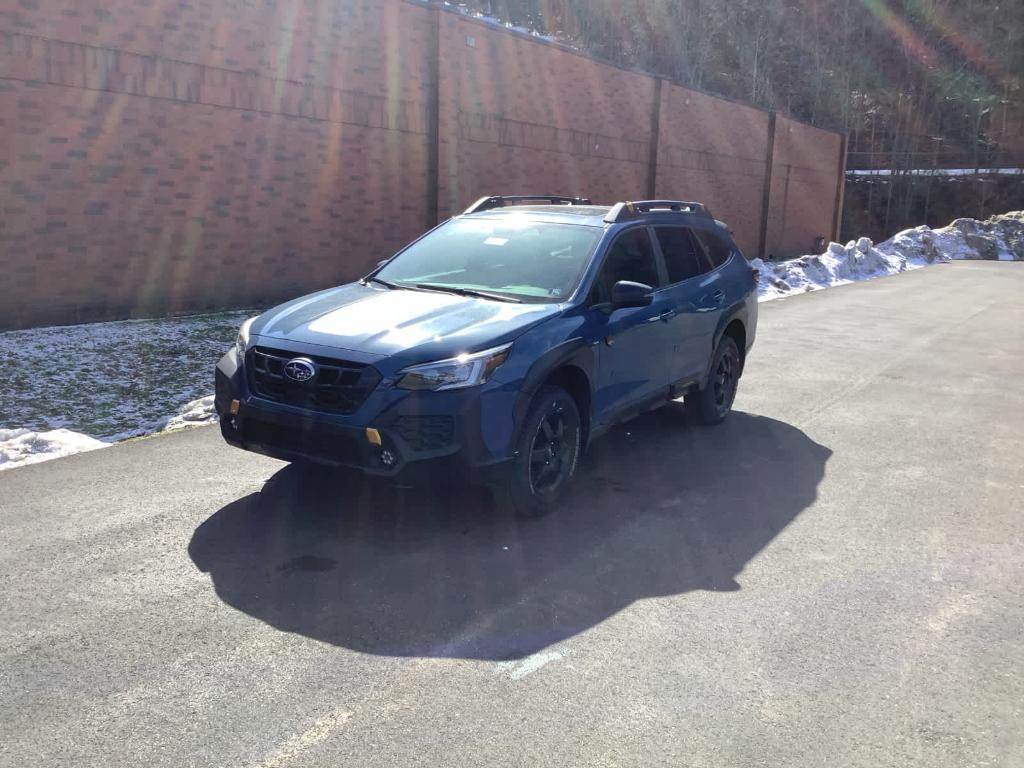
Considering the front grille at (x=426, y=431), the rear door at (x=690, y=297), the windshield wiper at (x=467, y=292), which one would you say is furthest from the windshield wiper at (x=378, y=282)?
the rear door at (x=690, y=297)

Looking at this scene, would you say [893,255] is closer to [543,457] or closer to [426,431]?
[543,457]

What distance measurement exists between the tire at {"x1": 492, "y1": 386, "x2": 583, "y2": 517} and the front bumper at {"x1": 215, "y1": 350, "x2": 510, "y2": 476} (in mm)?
208

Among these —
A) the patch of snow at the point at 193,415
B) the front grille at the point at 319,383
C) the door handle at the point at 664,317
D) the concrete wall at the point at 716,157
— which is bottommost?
the patch of snow at the point at 193,415

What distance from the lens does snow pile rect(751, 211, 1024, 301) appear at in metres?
21.7

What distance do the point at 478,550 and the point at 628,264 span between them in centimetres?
250

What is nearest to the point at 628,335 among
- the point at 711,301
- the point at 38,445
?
the point at 711,301

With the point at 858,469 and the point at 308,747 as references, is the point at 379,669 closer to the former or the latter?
the point at 308,747

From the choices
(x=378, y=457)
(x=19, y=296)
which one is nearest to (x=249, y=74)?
(x=19, y=296)

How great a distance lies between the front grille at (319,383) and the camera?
4883mm

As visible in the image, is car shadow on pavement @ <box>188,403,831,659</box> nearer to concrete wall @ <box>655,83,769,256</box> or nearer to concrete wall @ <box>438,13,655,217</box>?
concrete wall @ <box>438,13,655,217</box>

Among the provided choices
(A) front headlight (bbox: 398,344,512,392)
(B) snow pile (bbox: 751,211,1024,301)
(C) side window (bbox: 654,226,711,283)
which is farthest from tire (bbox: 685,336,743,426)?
(B) snow pile (bbox: 751,211,1024,301)

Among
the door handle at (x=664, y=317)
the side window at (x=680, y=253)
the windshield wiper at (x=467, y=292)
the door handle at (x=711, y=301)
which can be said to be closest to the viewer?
the windshield wiper at (x=467, y=292)

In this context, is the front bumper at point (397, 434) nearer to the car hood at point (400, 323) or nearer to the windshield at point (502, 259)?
the car hood at point (400, 323)

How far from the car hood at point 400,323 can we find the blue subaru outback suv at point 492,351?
0.01m
